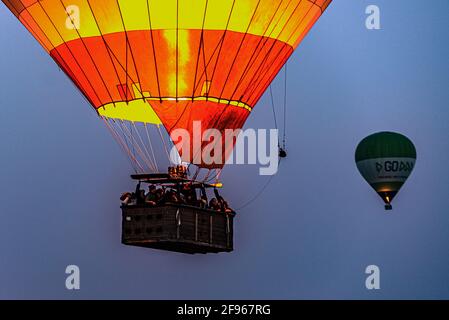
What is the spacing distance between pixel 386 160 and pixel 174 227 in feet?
34.4

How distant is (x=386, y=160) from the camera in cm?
2345

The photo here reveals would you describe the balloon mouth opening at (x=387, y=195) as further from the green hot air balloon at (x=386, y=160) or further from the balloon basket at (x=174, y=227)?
the balloon basket at (x=174, y=227)

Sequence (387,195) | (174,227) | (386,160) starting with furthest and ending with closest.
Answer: (387,195)
(386,160)
(174,227)

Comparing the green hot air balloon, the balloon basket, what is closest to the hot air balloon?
the balloon basket

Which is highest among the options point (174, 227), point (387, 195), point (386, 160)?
point (386, 160)

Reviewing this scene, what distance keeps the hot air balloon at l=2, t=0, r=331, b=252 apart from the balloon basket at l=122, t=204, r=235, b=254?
11mm

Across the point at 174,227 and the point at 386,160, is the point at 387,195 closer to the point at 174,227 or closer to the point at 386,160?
the point at 386,160

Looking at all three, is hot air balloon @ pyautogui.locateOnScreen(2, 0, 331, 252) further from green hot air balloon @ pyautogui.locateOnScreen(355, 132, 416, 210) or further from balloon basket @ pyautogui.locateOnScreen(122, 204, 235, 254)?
green hot air balloon @ pyautogui.locateOnScreen(355, 132, 416, 210)

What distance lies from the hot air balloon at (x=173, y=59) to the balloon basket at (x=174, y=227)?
0.04 ft

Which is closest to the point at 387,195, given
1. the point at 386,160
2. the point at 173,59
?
the point at 386,160

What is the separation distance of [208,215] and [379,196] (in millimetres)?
10981

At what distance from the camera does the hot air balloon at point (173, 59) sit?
1405cm
